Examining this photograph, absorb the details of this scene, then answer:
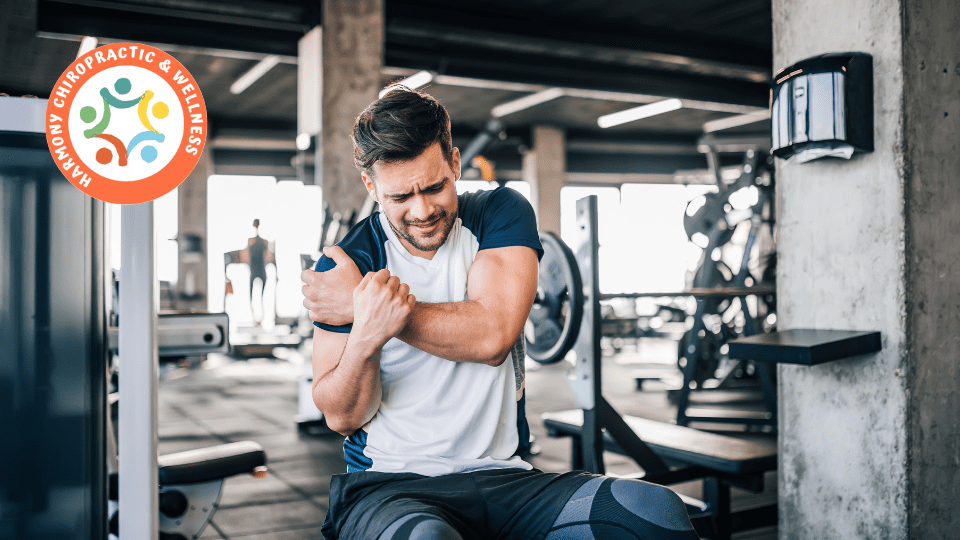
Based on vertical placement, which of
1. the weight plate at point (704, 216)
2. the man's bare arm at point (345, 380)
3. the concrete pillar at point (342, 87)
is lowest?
the man's bare arm at point (345, 380)

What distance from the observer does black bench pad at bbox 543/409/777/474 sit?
2.05 meters

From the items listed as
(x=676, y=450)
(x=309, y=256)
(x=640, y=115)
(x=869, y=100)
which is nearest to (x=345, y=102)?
(x=309, y=256)

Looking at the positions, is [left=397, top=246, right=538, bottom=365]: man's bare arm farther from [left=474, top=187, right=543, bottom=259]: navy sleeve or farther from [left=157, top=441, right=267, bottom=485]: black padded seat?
[left=157, top=441, right=267, bottom=485]: black padded seat

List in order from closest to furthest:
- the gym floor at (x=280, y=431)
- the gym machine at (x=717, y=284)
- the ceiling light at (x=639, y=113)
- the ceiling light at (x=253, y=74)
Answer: the gym floor at (x=280, y=431)
the gym machine at (x=717, y=284)
the ceiling light at (x=253, y=74)
the ceiling light at (x=639, y=113)

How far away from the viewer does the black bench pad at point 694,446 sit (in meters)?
2.05

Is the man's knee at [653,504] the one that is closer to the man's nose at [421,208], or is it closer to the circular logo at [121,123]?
the man's nose at [421,208]

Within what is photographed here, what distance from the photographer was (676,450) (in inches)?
87.3

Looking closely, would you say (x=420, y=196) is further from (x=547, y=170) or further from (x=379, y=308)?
(x=547, y=170)

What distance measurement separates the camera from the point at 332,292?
40.9 inches

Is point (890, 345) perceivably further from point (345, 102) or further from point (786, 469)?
point (345, 102)

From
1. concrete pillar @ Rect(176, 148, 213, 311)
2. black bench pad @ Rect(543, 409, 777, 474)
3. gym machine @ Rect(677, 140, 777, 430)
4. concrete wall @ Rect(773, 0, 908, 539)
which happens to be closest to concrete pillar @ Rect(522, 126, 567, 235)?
concrete pillar @ Rect(176, 148, 213, 311)

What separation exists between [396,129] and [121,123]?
0.37 metres

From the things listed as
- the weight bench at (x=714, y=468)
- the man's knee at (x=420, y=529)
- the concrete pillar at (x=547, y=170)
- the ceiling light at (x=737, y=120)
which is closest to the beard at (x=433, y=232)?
the man's knee at (x=420, y=529)

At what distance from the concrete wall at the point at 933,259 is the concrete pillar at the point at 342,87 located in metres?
3.33
